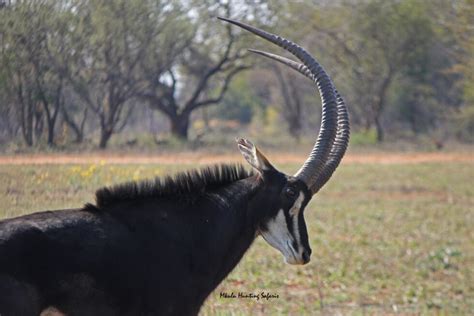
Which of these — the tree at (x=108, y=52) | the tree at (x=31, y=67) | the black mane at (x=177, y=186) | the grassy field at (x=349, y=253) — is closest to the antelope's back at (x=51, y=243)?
the black mane at (x=177, y=186)

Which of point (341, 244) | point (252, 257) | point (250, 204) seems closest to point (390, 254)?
point (341, 244)

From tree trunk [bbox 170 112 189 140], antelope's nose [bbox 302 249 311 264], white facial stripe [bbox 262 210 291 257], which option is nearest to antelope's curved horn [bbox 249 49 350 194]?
white facial stripe [bbox 262 210 291 257]

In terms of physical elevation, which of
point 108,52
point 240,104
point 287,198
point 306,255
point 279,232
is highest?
point 108,52

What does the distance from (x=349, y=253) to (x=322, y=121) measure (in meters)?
6.46

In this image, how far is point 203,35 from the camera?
16719 millimetres

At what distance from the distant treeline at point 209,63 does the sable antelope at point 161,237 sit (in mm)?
2321

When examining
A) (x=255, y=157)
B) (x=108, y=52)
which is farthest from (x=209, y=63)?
(x=255, y=157)

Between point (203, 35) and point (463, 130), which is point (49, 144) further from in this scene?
point (463, 130)

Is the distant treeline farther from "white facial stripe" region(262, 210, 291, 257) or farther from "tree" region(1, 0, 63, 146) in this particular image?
"white facial stripe" region(262, 210, 291, 257)

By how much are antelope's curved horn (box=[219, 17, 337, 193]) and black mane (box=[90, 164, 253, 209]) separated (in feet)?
1.29

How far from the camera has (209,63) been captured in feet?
87.5

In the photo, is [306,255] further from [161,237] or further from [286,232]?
[161,237]

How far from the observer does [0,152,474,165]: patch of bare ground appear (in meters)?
7.15

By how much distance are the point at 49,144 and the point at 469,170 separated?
2057cm
